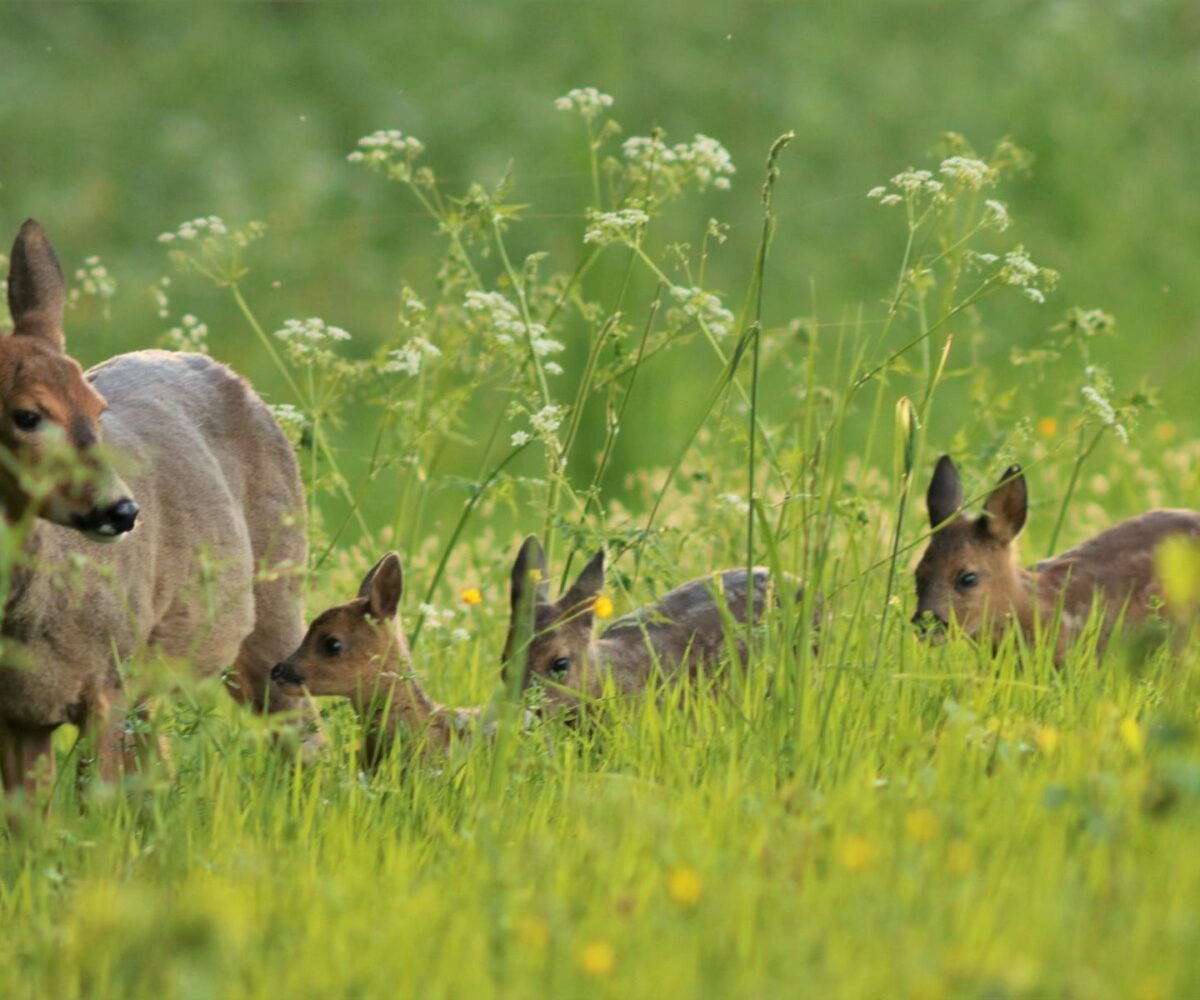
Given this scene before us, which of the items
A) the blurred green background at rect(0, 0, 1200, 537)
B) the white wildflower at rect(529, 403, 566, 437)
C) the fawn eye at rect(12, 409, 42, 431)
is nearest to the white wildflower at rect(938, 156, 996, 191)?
the white wildflower at rect(529, 403, 566, 437)

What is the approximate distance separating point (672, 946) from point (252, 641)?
3.73 meters

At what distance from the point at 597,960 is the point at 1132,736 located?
4.68ft

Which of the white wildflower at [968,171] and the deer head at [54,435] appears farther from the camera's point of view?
the white wildflower at [968,171]

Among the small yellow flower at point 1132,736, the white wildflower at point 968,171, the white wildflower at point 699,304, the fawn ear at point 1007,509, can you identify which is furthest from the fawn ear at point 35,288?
the fawn ear at point 1007,509

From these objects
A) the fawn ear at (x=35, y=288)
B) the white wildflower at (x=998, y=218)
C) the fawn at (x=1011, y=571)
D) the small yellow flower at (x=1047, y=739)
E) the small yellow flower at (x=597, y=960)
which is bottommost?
the small yellow flower at (x=597, y=960)

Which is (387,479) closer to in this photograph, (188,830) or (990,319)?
(990,319)

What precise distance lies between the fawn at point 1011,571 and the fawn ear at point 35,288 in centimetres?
294

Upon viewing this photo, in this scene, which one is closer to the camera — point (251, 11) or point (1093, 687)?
point (1093, 687)

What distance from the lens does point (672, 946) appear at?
387 cm

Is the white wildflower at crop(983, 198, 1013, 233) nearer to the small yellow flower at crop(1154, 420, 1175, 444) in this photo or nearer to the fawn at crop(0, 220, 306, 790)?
the fawn at crop(0, 220, 306, 790)

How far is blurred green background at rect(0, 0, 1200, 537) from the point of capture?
49.0 ft

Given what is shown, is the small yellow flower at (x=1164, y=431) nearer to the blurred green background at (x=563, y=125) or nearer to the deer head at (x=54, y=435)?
the blurred green background at (x=563, y=125)

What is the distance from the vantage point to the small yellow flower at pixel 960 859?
421 centimetres

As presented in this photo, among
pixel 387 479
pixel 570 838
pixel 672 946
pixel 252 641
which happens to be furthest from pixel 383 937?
pixel 387 479
